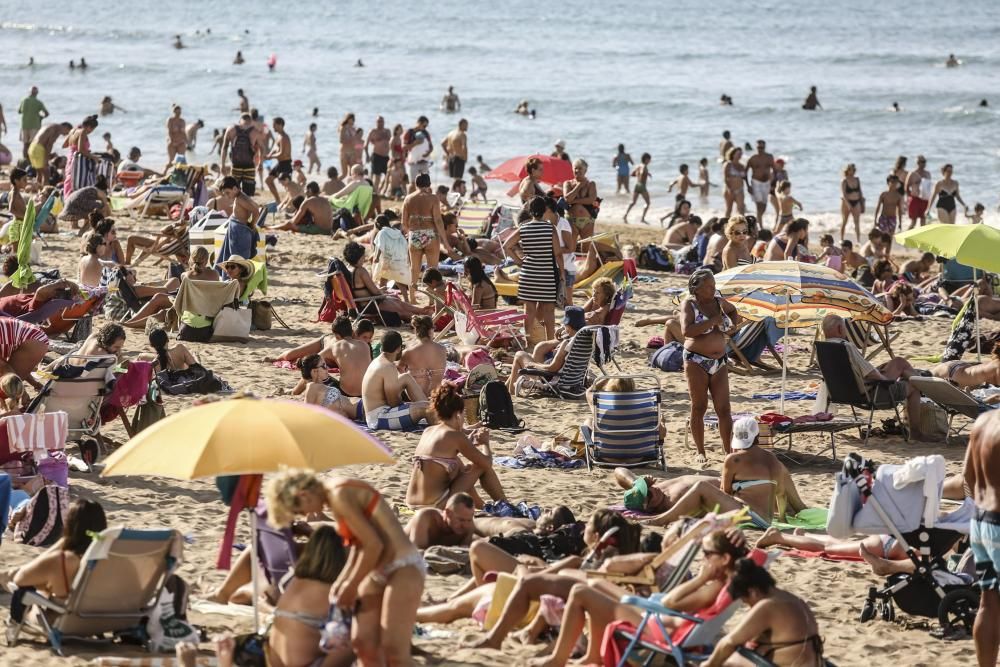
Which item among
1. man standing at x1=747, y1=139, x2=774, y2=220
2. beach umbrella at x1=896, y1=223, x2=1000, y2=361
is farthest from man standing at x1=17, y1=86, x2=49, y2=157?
beach umbrella at x1=896, y1=223, x2=1000, y2=361

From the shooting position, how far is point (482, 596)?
5.71 meters

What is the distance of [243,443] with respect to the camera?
464 centimetres

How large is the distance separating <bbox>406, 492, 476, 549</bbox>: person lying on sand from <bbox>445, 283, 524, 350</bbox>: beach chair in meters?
4.24

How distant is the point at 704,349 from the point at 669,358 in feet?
8.75

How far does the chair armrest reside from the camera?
502cm

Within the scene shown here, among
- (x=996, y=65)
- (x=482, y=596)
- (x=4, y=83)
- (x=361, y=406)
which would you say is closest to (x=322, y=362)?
(x=361, y=406)

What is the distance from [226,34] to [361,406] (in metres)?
60.3

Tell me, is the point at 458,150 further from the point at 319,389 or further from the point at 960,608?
the point at 960,608

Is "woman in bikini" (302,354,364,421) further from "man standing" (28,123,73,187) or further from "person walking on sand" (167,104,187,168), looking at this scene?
"person walking on sand" (167,104,187,168)

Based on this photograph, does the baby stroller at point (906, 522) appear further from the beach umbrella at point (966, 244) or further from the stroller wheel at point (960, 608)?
the beach umbrella at point (966, 244)

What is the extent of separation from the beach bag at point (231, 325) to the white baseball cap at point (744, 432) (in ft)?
17.0

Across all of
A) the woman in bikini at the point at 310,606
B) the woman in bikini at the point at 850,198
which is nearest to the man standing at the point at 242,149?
the woman in bikini at the point at 850,198

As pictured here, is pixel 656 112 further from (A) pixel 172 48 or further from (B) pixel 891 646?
(B) pixel 891 646

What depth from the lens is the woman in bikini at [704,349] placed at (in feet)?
26.9
